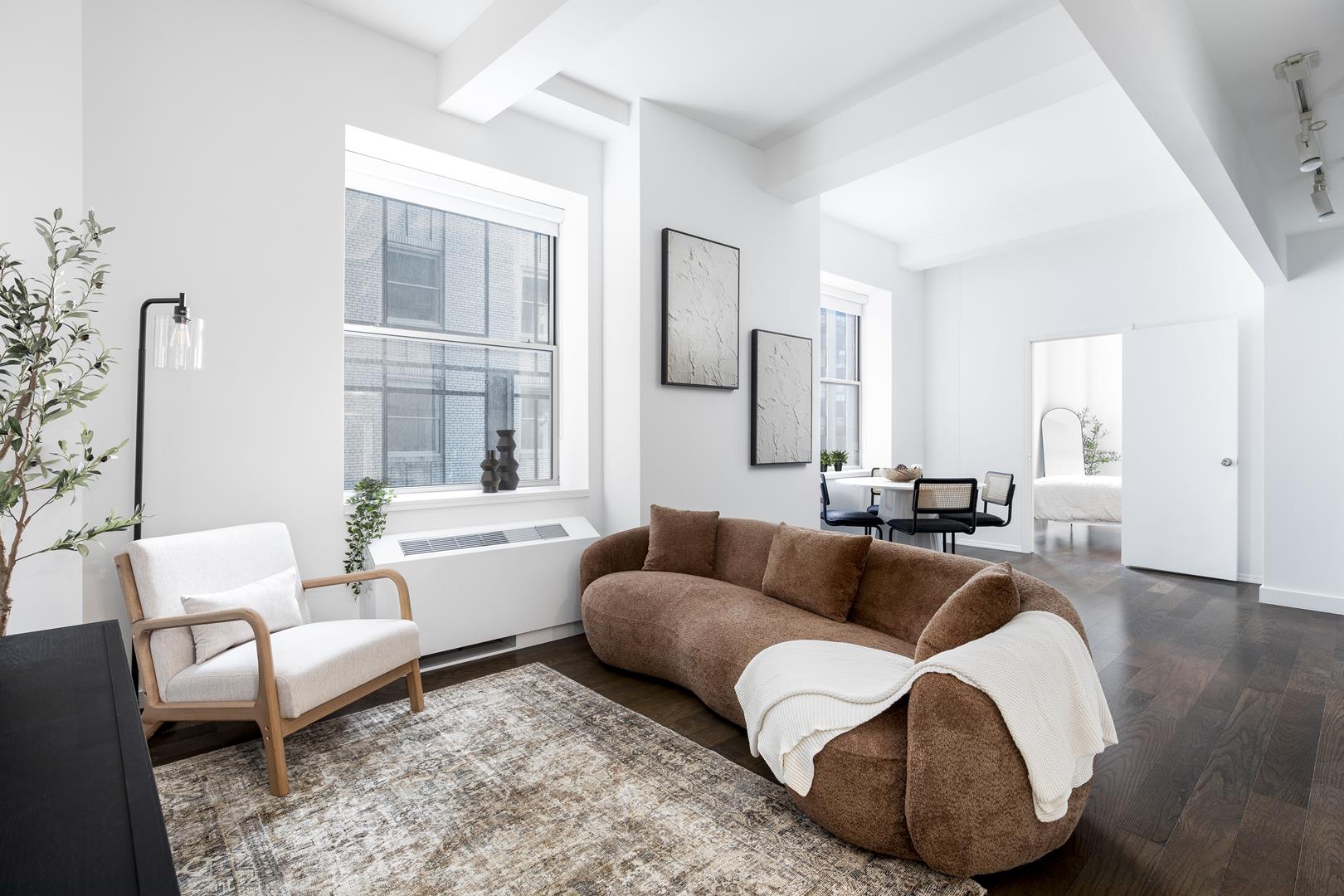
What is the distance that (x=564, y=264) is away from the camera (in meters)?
4.37

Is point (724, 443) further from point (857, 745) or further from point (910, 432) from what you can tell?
point (910, 432)

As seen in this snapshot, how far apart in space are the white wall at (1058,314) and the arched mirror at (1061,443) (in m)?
3.14

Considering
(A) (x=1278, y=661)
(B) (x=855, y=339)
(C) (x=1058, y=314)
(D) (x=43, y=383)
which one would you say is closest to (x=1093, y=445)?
(C) (x=1058, y=314)

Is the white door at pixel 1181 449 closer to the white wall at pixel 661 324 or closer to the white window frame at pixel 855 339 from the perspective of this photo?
the white window frame at pixel 855 339

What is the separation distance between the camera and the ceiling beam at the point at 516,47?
2.71m

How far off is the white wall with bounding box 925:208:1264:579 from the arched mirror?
3.14 m

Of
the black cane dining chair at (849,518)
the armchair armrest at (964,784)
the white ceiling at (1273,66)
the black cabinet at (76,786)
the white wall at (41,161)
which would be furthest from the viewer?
the black cane dining chair at (849,518)

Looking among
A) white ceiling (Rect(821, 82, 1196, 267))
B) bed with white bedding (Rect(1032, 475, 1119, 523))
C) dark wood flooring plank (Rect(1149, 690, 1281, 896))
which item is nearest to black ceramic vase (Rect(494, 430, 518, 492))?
dark wood flooring plank (Rect(1149, 690, 1281, 896))

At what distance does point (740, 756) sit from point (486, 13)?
11.3 feet

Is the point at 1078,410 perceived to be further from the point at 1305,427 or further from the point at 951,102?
the point at 951,102

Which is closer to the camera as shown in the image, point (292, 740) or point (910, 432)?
point (292, 740)

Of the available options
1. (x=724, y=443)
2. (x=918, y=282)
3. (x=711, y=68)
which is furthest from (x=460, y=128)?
(x=918, y=282)

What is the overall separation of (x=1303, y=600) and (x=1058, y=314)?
2979 mm

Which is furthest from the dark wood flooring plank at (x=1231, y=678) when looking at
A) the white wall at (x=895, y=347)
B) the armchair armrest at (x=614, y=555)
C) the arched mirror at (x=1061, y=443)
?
the arched mirror at (x=1061, y=443)
